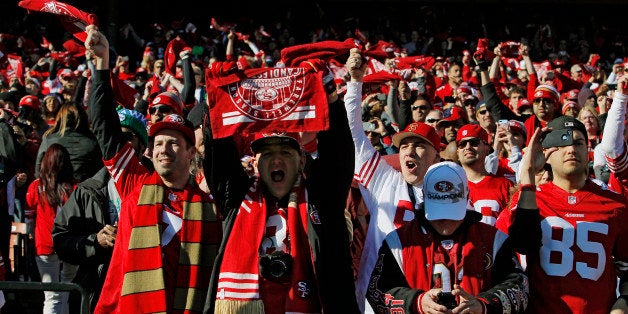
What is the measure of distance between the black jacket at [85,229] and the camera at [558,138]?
97.6 inches

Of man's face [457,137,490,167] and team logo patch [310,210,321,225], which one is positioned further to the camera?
man's face [457,137,490,167]

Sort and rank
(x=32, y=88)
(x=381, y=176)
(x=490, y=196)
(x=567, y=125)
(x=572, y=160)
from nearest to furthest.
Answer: (x=572, y=160)
(x=567, y=125)
(x=381, y=176)
(x=490, y=196)
(x=32, y=88)

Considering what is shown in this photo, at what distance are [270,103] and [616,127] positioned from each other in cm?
232

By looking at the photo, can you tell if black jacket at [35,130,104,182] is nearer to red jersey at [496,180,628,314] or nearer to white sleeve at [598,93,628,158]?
red jersey at [496,180,628,314]

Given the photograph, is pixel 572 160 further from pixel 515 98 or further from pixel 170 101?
pixel 515 98

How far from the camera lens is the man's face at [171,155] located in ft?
15.5

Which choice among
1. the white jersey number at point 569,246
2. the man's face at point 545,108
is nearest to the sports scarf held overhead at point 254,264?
the white jersey number at point 569,246

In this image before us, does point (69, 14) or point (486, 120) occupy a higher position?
point (69, 14)

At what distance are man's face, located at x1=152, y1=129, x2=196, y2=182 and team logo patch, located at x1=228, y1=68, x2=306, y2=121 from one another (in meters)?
0.47

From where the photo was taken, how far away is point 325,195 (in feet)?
14.3

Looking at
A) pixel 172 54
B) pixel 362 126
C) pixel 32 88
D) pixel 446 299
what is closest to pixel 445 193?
pixel 446 299

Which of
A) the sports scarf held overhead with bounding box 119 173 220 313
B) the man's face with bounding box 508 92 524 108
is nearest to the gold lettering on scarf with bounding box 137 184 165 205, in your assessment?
the sports scarf held overhead with bounding box 119 173 220 313

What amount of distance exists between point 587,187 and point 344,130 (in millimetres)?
1480

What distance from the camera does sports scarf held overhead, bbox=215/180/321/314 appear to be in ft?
13.6
